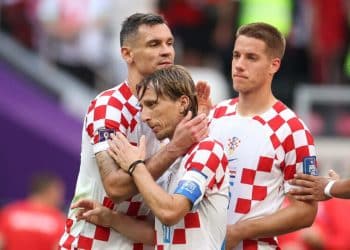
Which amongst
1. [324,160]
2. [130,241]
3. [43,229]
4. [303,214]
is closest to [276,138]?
[303,214]

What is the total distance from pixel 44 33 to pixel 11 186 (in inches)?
99.1

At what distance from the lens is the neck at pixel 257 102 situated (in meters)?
9.21

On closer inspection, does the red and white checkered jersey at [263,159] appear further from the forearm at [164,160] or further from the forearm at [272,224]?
the forearm at [164,160]

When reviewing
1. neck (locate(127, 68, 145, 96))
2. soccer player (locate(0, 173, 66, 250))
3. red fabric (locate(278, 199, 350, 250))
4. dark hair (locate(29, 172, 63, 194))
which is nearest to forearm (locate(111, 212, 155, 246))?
neck (locate(127, 68, 145, 96))

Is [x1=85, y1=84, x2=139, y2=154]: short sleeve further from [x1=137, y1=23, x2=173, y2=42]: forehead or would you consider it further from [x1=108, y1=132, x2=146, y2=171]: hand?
[x1=137, y1=23, x2=173, y2=42]: forehead

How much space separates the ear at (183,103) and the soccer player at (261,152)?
712 mm

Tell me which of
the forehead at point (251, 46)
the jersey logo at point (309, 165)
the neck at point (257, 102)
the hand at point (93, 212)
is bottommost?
the hand at point (93, 212)

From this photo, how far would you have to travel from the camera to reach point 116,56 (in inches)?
728

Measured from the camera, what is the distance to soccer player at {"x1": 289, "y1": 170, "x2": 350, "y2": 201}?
29.6 ft

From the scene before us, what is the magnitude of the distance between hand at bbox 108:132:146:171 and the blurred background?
865 cm

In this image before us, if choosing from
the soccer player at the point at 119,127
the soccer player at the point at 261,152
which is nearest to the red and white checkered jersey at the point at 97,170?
the soccer player at the point at 119,127

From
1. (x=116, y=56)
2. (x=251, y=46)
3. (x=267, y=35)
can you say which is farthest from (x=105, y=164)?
(x=116, y=56)

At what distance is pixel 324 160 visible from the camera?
56.1 feet

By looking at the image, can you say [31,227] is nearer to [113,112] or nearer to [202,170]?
[113,112]
